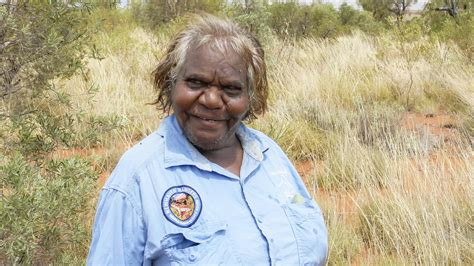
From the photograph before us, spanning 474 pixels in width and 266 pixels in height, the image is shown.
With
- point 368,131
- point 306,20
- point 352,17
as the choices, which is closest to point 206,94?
point 368,131

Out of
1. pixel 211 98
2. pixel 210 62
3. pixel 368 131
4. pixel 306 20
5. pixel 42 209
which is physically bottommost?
pixel 306 20

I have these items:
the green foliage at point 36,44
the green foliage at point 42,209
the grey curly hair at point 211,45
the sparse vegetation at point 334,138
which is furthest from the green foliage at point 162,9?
the grey curly hair at point 211,45

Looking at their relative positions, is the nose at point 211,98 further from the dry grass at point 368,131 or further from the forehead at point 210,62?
the dry grass at point 368,131

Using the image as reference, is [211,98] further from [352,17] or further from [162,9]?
[352,17]

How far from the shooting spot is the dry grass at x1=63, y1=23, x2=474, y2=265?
4.03m

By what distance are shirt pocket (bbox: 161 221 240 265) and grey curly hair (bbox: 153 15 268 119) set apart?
0.51m

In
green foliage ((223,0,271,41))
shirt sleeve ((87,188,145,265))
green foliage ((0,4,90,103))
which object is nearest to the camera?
shirt sleeve ((87,188,145,265))

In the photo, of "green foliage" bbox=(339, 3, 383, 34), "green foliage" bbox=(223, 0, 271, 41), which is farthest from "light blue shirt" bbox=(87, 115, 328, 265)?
"green foliage" bbox=(339, 3, 383, 34)

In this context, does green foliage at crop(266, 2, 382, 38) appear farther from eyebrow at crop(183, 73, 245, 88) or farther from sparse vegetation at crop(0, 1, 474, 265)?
eyebrow at crop(183, 73, 245, 88)

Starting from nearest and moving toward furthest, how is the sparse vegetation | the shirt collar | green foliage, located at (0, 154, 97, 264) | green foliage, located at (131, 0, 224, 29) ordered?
the shirt collar → green foliage, located at (0, 154, 97, 264) → the sparse vegetation → green foliage, located at (131, 0, 224, 29)

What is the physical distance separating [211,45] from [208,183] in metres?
0.43

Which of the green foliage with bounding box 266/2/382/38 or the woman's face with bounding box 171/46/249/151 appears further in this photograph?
the green foliage with bounding box 266/2/382/38

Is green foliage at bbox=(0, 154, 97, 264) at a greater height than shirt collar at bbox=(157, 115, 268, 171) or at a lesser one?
lesser

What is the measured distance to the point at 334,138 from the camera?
21.0 feet
